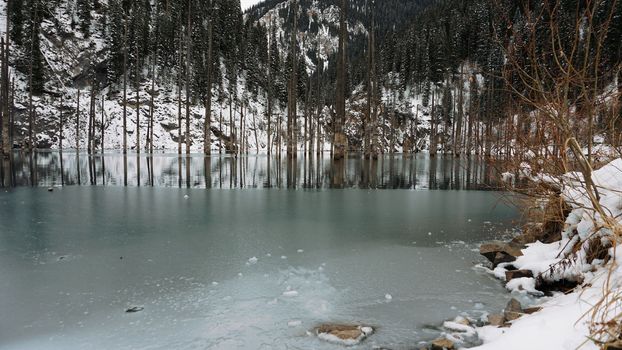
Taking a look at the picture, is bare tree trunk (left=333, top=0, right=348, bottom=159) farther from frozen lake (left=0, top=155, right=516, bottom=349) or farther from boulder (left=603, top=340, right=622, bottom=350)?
boulder (left=603, top=340, right=622, bottom=350)

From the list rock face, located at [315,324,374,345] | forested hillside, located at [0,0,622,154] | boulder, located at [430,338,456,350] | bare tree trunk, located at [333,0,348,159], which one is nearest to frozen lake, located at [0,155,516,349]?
rock face, located at [315,324,374,345]

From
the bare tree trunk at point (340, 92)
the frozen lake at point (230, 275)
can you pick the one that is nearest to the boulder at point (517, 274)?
the frozen lake at point (230, 275)

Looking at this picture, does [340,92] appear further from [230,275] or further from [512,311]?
[512,311]

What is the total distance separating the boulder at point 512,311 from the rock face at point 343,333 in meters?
1.36

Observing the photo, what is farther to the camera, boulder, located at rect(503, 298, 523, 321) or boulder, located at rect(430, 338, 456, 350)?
boulder, located at rect(503, 298, 523, 321)

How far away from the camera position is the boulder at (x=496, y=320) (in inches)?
129

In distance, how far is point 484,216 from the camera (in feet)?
29.7

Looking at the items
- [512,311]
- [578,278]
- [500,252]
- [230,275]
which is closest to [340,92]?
[500,252]

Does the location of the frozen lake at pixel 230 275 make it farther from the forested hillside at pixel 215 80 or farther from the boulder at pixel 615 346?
the forested hillside at pixel 215 80

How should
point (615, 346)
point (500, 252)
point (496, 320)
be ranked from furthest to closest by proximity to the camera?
point (500, 252) < point (496, 320) < point (615, 346)

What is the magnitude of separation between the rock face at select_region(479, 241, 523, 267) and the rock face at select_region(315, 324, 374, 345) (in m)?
2.99

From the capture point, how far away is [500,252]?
530 cm

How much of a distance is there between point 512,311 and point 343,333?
1.74m

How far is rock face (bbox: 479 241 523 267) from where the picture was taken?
5.20 metres
